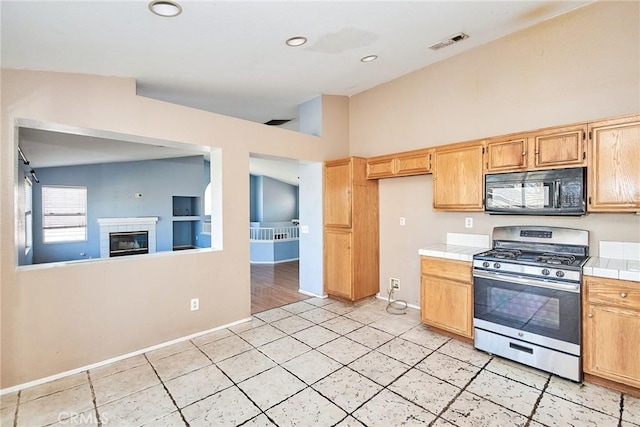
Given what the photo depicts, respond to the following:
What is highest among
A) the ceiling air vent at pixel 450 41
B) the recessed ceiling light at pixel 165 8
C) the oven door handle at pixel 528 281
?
the ceiling air vent at pixel 450 41

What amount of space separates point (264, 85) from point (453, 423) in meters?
3.71

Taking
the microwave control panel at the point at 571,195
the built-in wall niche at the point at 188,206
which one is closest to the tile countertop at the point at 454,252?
the microwave control panel at the point at 571,195

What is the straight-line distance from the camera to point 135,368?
258 cm

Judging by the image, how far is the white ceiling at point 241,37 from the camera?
1901 millimetres

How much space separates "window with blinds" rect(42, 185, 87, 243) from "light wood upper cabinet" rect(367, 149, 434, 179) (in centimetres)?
739

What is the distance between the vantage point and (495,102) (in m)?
3.23

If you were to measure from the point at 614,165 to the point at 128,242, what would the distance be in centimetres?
966

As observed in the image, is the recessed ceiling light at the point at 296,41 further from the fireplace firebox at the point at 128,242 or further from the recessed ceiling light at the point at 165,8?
the fireplace firebox at the point at 128,242

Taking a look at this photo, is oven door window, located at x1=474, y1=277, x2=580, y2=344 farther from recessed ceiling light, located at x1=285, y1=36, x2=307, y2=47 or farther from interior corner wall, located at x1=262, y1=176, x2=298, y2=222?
interior corner wall, located at x1=262, y1=176, x2=298, y2=222

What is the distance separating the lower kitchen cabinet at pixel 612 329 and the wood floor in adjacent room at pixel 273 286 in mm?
3299

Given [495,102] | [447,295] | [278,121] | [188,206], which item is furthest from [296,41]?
[188,206]

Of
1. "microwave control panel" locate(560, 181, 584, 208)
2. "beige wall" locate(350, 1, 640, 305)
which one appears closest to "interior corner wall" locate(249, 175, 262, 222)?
"beige wall" locate(350, 1, 640, 305)

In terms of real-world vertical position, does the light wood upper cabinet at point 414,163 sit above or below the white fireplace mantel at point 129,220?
above

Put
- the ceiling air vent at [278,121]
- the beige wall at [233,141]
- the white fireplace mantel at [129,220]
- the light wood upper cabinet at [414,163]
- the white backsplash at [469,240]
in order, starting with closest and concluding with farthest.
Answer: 1. the beige wall at [233,141]
2. the white backsplash at [469,240]
3. the light wood upper cabinet at [414,163]
4. the ceiling air vent at [278,121]
5. the white fireplace mantel at [129,220]
